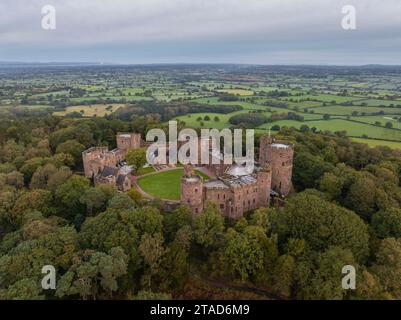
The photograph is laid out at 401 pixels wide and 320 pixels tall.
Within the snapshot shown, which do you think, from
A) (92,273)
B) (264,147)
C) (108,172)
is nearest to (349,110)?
(264,147)

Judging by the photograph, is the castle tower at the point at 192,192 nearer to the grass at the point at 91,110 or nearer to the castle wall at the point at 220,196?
the castle wall at the point at 220,196

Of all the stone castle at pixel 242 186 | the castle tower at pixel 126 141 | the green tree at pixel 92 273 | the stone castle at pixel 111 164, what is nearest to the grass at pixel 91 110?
the castle tower at pixel 126 141

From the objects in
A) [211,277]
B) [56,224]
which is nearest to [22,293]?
[56,224]

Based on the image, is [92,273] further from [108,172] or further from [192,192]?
[108,172]

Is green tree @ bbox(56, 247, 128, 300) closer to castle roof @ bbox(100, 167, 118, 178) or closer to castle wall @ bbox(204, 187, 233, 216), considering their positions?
castle wall @ bbox(204, 187, 233, 216)

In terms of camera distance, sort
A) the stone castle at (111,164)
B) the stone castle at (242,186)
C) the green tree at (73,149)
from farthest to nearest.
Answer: the green tree at (73,149), the stone castle at (111,164), the stone castle at (242,186)
